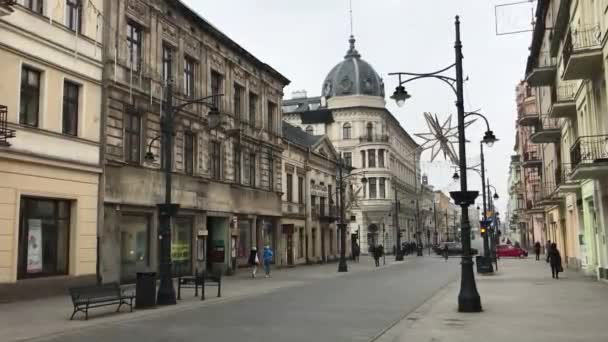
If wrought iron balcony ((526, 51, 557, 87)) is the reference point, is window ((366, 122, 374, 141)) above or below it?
above

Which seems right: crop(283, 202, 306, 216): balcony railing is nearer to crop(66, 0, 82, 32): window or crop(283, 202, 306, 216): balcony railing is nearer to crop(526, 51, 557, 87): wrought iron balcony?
crop(526, 51, 557, 87): wrought iron balcony

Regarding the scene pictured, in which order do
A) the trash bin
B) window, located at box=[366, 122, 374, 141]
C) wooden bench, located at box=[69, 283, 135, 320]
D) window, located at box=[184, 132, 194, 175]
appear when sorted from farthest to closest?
window, located at box=[366, 122, 374, 141] < window, located at box=[184, 132, 194, 175] < the trash bin < wooden bench, located at box=[69, 283, 135, 320]

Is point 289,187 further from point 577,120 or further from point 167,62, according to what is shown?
point 577,120

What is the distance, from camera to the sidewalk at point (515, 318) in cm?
1098

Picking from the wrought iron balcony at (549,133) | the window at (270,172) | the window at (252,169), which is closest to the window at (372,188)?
the window at (270,172)

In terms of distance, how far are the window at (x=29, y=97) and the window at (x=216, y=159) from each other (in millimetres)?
12120

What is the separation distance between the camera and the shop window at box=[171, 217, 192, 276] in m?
27.2

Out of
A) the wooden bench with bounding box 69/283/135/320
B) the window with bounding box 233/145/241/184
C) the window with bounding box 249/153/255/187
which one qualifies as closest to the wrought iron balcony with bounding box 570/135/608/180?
the wooden bench with bounding box 69/283/135/320

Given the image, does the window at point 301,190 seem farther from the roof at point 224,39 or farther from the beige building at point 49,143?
the beige building at point 49,143

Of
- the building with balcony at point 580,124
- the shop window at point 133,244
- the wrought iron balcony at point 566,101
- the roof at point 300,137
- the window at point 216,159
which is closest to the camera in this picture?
the building with balcony at point 580,124

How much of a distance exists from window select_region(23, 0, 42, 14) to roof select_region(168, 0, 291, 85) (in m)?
8.47

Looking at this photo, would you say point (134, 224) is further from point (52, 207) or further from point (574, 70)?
point (574, 70)

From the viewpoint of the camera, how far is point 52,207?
65.6 ft

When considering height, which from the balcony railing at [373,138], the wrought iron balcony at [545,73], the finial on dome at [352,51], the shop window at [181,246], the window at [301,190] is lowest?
the shop window at [181,246]
